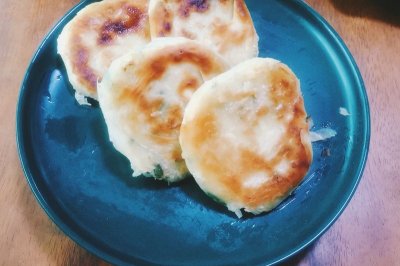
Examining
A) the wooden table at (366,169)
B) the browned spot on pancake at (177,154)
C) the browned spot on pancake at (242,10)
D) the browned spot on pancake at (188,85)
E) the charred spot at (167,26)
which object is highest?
the charred spot at (167,26)

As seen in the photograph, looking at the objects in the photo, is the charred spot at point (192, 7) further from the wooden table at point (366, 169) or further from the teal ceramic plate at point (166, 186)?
the wooden table at point (366, 169)

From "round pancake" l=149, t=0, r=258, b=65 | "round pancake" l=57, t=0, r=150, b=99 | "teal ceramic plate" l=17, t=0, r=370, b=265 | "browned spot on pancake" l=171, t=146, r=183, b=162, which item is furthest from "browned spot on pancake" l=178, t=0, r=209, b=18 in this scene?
"browned spot on pancake" l=171, t=146, r=183, b=162

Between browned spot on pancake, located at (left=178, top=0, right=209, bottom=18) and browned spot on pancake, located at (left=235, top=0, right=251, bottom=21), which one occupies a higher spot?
browned spot on pancake, located at (left=178, top=0, right=209, bottom=18)

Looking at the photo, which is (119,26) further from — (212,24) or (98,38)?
(212,24)

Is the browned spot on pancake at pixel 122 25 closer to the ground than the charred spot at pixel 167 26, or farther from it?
closer to the ground

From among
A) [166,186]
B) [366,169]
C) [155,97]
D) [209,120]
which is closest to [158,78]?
[155,97]

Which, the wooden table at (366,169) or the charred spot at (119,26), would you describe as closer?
the wooden table at (366,169)

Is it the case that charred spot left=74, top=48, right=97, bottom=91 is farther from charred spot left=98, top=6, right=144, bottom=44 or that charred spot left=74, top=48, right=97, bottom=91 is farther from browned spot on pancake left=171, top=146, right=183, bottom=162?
browned spot on pancake left=171, top=146, right=183, bottom=162

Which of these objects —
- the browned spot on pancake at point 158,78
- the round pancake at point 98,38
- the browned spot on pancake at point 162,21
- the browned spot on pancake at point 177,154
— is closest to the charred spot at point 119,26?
the round pancake at point 98,38
